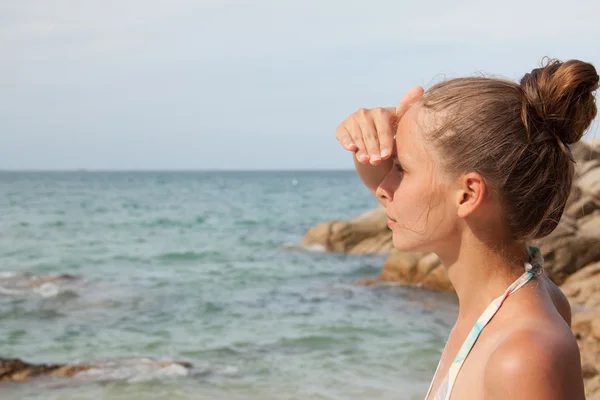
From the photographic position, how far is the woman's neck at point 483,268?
2.12m

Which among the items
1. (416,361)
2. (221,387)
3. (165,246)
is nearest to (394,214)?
(221,387)

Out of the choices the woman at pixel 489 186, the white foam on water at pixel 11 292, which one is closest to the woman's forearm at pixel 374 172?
the woman at pixel 489 186

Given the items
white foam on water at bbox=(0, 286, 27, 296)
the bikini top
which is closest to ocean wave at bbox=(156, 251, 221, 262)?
white foam on water at bbox=(0, 286, 27, 296)

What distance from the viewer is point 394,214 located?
2.27m

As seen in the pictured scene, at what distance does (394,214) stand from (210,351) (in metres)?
8.19

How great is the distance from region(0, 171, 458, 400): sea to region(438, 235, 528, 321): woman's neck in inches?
236

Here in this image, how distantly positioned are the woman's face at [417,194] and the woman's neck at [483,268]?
2.6 inches

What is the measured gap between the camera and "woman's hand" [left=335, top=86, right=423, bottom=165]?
2.24 meters

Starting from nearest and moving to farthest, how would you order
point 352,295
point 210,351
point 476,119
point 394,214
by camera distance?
point 476,119, point 394,214, point 210,351, point 352,295

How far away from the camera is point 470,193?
81.7 inches

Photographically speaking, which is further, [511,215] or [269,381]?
[269,381]

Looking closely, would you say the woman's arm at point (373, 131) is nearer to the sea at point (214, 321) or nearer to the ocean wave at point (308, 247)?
the sea at point (214, 321)

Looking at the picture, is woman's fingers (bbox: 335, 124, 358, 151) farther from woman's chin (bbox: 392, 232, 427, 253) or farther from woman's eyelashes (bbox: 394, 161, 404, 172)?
woman's chin (bbox: 392, 232, 427, 253)

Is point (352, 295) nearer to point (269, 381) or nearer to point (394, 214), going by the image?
point (269, 381)
